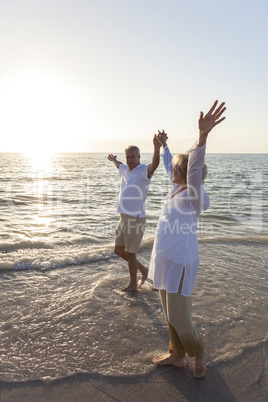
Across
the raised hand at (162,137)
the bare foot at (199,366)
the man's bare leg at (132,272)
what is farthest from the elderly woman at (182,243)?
the man's bare leg at (132,272)

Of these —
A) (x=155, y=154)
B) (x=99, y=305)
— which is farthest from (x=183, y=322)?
(x=155, y=154)

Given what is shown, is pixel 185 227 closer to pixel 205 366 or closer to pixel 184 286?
pixel 184 286

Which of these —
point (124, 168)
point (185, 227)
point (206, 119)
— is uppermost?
point (206, 119)

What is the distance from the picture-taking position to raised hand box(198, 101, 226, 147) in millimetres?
2613

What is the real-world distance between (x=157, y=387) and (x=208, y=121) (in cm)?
237

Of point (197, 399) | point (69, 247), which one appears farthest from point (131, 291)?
point (69, 247)

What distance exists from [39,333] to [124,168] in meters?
2.59

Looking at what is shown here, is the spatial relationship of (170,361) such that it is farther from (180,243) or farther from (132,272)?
(132,272)

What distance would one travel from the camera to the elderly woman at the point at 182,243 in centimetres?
265

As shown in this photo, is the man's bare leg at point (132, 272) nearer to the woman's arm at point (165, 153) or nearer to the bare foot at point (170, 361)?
the bare foot at point (170, 361)

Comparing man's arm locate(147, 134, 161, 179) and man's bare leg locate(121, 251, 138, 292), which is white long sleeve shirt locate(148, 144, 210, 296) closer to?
man's arm locate(147, 134, 161, 179)

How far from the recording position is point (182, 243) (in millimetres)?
2760

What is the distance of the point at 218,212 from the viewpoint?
12.9m

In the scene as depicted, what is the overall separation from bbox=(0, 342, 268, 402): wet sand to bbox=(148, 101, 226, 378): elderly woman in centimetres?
36
